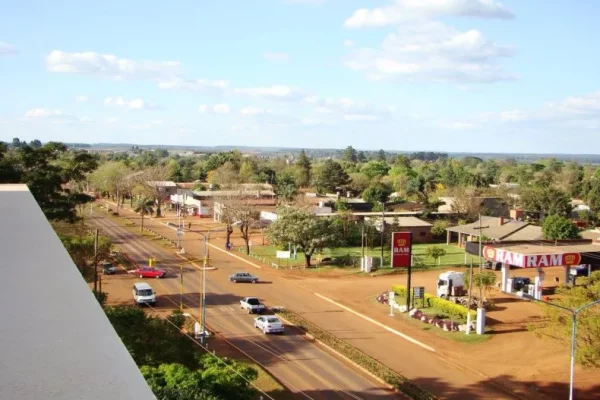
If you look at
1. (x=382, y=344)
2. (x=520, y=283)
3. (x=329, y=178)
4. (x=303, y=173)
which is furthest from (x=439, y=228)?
(x=303, y=173)

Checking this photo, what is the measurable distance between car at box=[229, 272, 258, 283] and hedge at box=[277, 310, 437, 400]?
27.1 feet

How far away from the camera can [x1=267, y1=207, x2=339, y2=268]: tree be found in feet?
138

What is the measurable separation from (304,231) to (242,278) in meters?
6.41

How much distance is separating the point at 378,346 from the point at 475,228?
92.2 feet

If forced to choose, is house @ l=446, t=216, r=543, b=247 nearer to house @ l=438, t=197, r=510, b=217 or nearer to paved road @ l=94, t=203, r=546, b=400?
house @ l=438, t=197, r=510, b=217

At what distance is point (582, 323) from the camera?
67.3ft

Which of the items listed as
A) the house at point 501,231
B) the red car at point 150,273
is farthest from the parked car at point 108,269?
the house at point 501,231

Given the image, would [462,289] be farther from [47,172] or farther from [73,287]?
[73,287]

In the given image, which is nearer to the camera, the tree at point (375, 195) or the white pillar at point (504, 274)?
the white pillar at point (504, 274)

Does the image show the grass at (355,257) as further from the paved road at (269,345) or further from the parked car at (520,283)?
the parked car at (520,283)

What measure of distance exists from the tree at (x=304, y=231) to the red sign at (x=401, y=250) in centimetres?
1087

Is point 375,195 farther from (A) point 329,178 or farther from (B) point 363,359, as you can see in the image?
(B) point 363,359

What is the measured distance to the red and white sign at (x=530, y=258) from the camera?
3106 cm

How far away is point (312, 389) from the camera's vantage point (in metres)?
19.9
